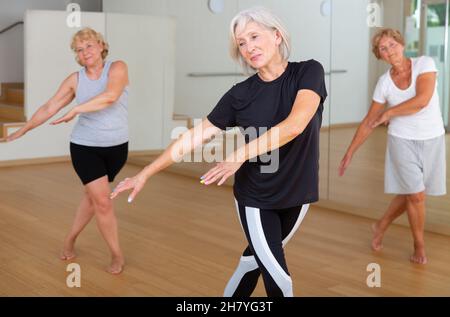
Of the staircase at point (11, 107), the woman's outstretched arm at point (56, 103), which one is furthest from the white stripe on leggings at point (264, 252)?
the staircase at point (11, 107)

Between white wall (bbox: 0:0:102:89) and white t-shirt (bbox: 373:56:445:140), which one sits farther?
white wall (bbox: 0:0:102:89)

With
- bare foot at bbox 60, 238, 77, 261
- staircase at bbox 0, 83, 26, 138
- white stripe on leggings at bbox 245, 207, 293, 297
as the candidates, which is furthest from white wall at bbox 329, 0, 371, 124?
staircase at bbox 0, 83, 26, 138

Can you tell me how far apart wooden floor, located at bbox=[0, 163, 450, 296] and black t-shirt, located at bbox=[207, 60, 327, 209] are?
1450mm

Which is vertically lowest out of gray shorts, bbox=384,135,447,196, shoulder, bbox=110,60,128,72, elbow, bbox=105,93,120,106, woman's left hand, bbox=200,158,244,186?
gray shorts, bbox=384,135,447,196

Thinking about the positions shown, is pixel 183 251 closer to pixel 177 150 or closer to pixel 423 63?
pixel 423 63

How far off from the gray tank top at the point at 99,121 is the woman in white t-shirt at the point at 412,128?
137 cm

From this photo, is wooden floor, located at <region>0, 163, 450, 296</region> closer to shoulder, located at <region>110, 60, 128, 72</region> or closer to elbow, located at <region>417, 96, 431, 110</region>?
elbow, located at <region>417, 96, 431, 110</region>

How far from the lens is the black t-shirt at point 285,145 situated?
251 centimetres

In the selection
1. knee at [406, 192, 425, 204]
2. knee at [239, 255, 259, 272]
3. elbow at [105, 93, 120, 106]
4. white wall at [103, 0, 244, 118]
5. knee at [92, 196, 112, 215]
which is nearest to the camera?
knee at [239, 255, 259, 272]

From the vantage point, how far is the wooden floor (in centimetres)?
402

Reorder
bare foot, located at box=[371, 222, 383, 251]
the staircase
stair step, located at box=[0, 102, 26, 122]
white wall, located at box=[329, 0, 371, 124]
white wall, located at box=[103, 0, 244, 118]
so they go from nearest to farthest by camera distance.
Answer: bare foot, located at box=[371, 222, 383, 251]
white wall, located at box=[329, 0, 371, 124]
white wall, located at box=[103, 0, 244, 118]
the staircase
stair step, located at box=[0, 102, 26, 122]

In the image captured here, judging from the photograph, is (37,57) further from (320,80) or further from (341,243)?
(320,80)

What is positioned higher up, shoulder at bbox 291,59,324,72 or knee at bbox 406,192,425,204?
shoulder at bbox 291,59,324,72

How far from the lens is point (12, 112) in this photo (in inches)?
363
